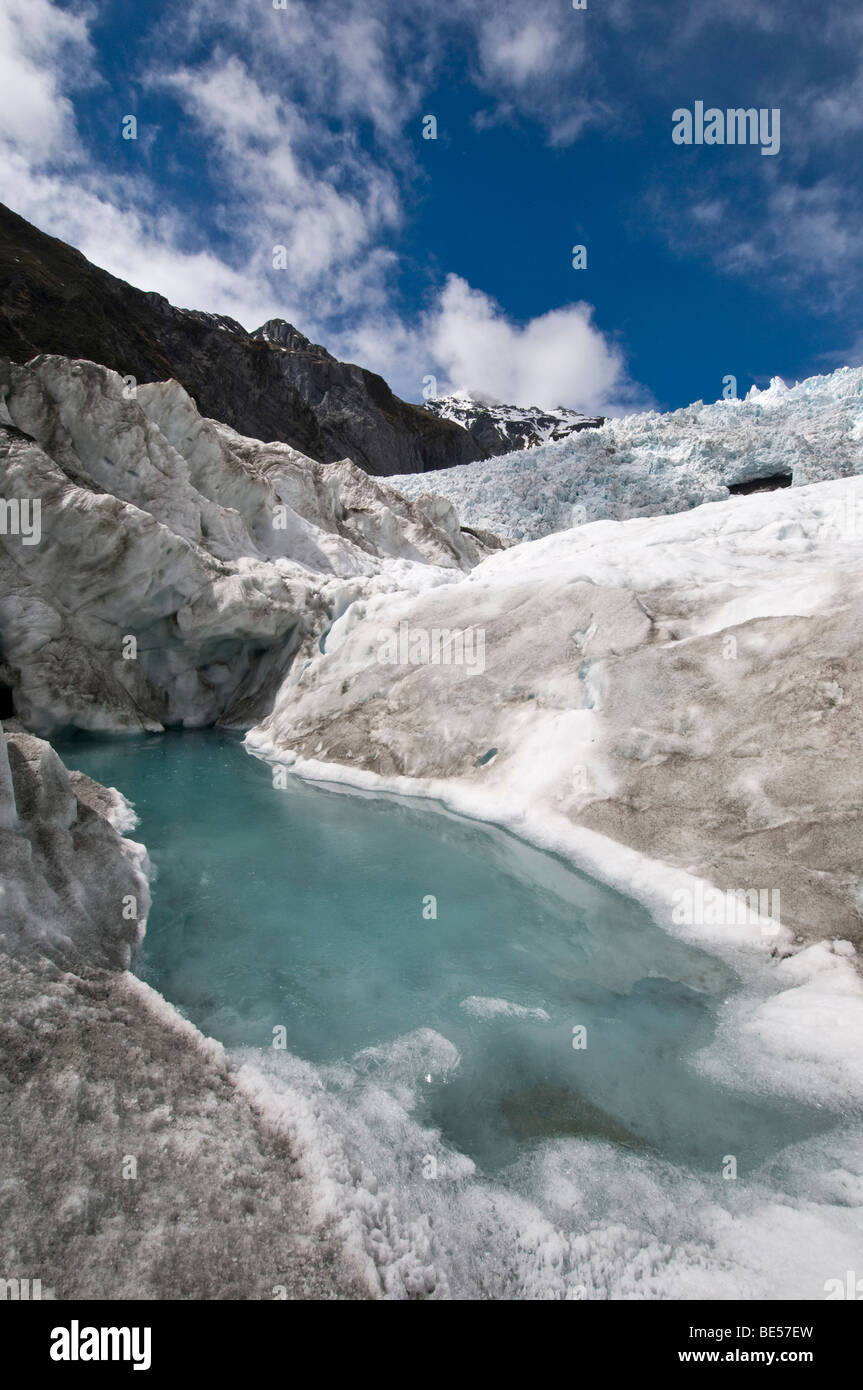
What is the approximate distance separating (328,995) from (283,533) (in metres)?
23.6

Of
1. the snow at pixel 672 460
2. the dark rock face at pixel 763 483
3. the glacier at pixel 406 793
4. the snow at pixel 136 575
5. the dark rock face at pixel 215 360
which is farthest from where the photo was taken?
the dark rock face at pixel 215 360

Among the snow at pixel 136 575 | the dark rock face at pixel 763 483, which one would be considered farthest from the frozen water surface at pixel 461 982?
the dark rock face at pixel 763 483

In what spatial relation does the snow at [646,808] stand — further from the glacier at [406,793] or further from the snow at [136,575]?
the snow at [136,575]

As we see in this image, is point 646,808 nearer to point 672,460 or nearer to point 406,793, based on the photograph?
point 406,793

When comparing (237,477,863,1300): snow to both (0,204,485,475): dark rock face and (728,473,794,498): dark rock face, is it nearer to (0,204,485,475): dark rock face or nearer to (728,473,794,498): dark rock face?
(728,473,794,498): dark rock face

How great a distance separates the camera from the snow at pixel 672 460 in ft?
137

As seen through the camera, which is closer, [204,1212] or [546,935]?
[204,1212]

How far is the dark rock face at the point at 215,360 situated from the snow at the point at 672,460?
34946mm

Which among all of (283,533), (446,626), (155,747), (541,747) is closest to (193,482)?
(283,533)

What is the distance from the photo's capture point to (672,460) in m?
44.9

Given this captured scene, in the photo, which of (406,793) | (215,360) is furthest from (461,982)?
(215,360)

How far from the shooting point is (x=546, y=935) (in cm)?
712

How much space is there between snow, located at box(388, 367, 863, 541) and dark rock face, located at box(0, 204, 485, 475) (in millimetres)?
34946
